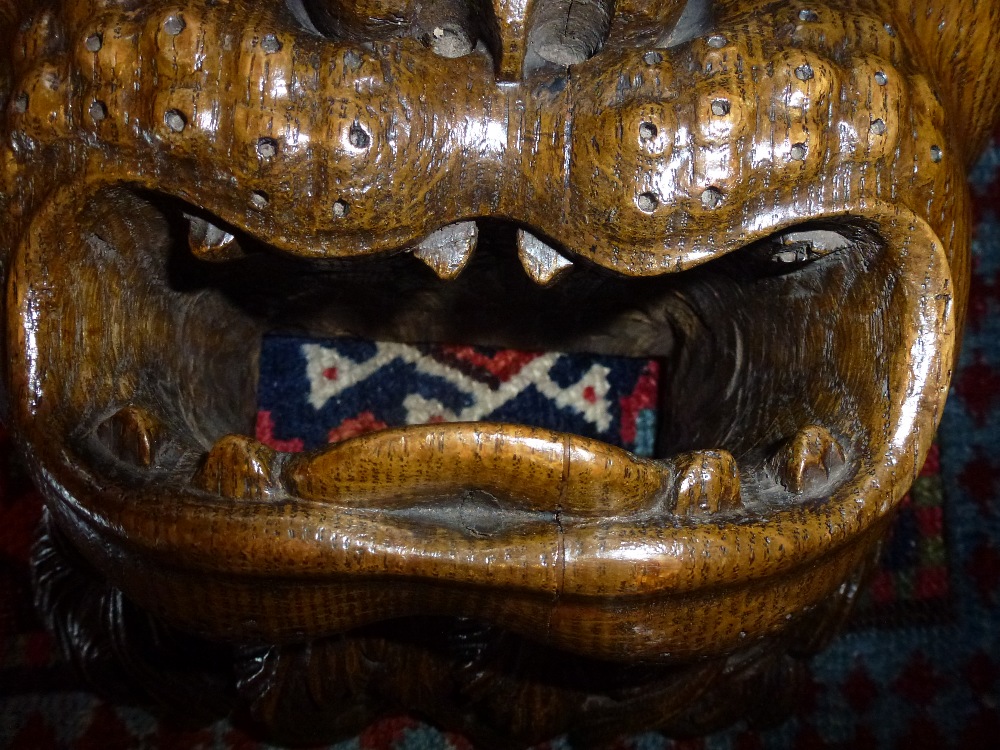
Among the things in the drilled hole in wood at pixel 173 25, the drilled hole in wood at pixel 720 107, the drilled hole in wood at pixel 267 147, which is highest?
the drilled hole in wood at pixel 173 25

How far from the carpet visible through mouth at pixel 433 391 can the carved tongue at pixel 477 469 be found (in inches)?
17.6

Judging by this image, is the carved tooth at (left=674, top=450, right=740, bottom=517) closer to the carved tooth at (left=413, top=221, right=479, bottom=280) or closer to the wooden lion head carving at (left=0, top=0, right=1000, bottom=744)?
the wooden lion head carving at (left=0, top=0, right=1000, bottom=744)

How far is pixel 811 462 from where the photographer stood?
49cm

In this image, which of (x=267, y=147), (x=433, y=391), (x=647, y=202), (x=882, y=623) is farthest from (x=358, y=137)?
(x=882, y=623)

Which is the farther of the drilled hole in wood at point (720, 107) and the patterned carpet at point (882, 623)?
the patterned carpet at point (882, 623)

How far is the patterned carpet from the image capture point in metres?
0.86

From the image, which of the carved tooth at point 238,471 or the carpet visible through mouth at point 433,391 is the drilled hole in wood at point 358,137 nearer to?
the carved tooth at point 238,471

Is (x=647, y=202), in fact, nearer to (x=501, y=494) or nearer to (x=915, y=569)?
(x=501, y=494)

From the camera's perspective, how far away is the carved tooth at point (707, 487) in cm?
48

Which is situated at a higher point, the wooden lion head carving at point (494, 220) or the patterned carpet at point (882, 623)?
the wooden lion head carving at point (494, 220)

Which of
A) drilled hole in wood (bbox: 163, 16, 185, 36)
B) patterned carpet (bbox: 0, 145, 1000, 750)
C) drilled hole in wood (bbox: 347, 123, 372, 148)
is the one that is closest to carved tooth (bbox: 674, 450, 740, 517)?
drilled hole in wood (bbox: 347, 123, 372, 148)

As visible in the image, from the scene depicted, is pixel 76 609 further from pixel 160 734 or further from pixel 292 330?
pixel 292 330

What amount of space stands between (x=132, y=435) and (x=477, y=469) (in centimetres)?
19

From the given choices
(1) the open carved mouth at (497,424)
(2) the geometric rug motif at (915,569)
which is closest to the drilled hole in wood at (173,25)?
(1) the open carved mouth at (497,424)
